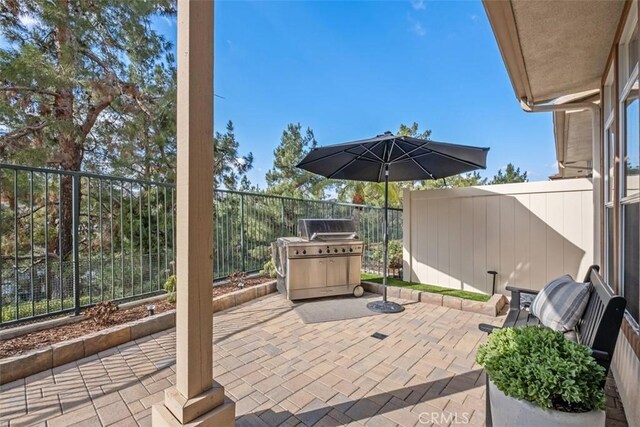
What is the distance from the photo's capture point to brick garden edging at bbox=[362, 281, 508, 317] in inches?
151

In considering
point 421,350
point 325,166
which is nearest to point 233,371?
point 421,350

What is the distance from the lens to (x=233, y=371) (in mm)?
2467

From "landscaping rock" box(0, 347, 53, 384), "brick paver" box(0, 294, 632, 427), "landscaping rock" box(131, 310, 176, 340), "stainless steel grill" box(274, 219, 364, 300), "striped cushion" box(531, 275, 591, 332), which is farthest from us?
"stainless steel grill" box(274, 219, 364, 300)

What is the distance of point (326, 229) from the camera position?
184 inches

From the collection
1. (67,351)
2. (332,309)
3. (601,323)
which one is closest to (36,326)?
(67,351)

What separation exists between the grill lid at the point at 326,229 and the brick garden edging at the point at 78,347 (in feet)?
7.01

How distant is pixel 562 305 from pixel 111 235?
4.63m

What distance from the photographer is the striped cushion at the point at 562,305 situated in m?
2.11

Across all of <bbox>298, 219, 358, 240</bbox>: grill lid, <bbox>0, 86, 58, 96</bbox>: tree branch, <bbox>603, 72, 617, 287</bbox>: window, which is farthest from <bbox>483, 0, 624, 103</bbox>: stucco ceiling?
<bbox>0, 86, 58, 96</bbox>: tree branch

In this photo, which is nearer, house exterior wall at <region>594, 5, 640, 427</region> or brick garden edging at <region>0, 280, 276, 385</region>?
house exterior wall at <region>594, 5, 640, 427</region>

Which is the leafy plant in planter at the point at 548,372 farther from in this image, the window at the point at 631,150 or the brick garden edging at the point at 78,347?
the brick garden edging at the point at 78,347

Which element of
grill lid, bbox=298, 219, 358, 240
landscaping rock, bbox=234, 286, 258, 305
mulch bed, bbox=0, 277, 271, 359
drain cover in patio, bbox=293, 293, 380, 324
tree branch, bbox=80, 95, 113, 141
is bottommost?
drain cover in patio, bbox=293, 293, 380, 324

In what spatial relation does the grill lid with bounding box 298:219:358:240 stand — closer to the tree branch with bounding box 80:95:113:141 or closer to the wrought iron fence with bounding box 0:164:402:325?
the wrought iron fence with bounding box 0:164:402:325

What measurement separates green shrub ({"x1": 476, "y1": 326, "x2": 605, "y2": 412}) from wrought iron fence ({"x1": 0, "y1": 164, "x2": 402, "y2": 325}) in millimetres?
3830
